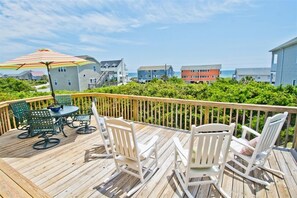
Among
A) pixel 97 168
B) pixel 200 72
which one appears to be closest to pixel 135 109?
pixel 97 168

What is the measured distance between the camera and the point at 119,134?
2203 millimetres

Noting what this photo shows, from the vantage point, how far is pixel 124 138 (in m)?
2.19

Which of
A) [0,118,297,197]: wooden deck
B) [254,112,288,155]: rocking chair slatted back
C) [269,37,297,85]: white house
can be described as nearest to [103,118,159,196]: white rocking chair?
[0,118,297,197]: wooden deck

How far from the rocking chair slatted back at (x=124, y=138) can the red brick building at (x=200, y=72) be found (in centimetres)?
4367

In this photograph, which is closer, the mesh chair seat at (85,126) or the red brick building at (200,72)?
the mesh chair seat at (85,126)

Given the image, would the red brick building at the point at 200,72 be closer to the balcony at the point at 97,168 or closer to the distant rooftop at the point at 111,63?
the distant rooftop at the point at 111,63

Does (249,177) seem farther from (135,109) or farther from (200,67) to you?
(200,67)

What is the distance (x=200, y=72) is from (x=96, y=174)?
45416mm

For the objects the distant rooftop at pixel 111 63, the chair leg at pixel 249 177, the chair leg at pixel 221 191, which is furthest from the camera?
the distant rooftop at pixel 111 63

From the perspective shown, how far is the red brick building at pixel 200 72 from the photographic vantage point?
43062mm

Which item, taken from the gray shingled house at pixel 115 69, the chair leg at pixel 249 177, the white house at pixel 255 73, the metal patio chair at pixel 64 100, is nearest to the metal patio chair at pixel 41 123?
the metal patio chair at pixel 64 100

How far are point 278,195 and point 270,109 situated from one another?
1.79 meters

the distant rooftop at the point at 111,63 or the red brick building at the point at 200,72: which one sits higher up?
the distant rooftop at the point at 111,63

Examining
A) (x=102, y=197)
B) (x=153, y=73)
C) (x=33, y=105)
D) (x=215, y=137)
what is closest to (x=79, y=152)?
(x=102, y=197)
